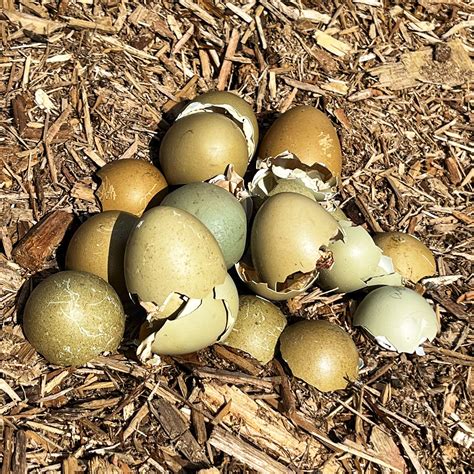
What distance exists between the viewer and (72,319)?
270 cm

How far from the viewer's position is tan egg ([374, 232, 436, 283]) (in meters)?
3.42

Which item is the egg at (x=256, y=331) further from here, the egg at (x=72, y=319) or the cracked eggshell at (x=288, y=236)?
the egg at (x=72, y=319)

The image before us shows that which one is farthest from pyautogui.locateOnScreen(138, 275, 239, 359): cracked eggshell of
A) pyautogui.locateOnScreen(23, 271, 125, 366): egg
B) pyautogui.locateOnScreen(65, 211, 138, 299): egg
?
pyautogui.locateOnScreen(65, 211, 138, 299): egg

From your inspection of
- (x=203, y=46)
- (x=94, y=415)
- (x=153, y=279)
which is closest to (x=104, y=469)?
(x=94, y=415)

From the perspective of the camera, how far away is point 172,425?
108 inches

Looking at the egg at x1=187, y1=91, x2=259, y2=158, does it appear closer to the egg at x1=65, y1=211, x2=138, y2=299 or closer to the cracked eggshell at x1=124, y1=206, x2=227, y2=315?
the egg at x1=65, y1=211, x2=138, y2=299

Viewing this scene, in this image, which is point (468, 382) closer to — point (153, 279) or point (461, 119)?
point (153, 279)

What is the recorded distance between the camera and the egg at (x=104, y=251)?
293cm

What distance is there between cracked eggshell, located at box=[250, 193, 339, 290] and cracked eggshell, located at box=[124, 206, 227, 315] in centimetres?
31

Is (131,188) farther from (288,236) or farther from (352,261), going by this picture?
(352,261)

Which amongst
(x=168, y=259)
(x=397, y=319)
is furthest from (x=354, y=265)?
(x=168, y=259)

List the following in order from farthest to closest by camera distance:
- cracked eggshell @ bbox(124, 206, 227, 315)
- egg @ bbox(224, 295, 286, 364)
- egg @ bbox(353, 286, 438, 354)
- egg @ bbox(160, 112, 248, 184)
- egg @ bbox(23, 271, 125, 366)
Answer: egg @ bbox(160, 112, 248, 184) < egg @ bbox(353, 286, 438, 354) < egg @ bbox(224, 295, 286, 364) < egg @ bbox(23, 271, 125, 366) < cracked eggshell @ bbox(124, 206, 227, 315)

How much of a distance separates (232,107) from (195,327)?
1.33 meters

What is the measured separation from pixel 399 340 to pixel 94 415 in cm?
138
